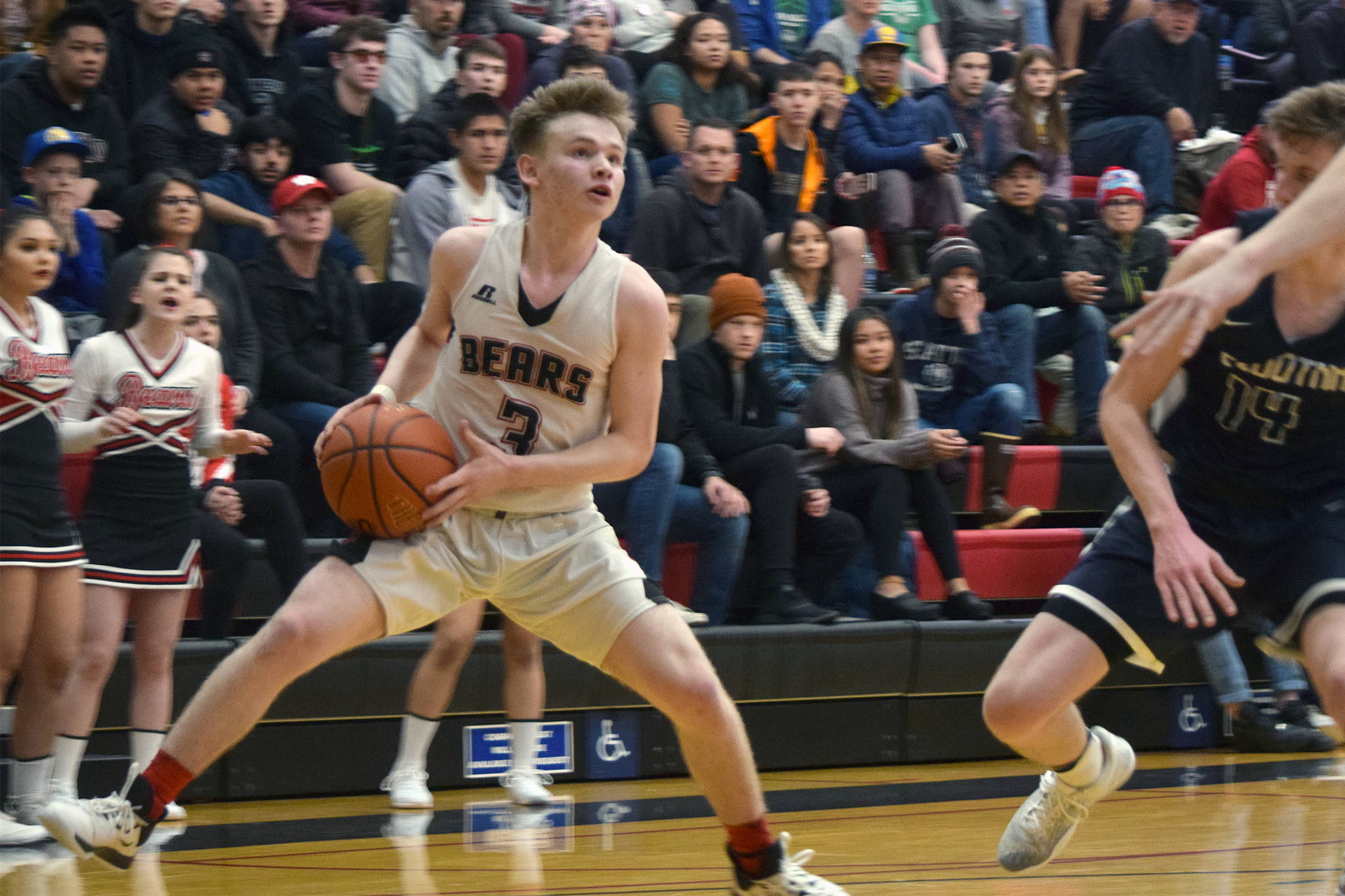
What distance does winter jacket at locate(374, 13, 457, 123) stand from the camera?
26.1ft

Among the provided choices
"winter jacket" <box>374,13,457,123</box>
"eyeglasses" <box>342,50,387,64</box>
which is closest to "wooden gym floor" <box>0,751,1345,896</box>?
"eyeglasses" <box>342,50,387,64</box>

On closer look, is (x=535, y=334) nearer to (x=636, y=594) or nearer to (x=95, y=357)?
(x=636, y=594)

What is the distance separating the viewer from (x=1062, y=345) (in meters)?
7.76

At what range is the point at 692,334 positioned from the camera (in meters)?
6.83

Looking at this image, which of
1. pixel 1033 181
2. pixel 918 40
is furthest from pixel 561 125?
pixel 918 40

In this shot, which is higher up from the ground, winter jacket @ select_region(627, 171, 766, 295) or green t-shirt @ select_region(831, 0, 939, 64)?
green t-shirt @ select_region(831, 0, 939, 64)

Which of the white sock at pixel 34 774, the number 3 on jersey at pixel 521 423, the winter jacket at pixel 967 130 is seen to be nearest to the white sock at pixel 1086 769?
the number 3 on jersey at pixel 521 423

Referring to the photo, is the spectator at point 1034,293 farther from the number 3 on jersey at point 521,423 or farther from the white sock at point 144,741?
the number 3 on jersey at point 521,423

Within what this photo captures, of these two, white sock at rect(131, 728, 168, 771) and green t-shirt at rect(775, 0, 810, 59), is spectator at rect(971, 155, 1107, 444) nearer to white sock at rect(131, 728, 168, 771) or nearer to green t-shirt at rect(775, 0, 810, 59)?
green t-shirt at rect(775, 0, 810, 59)

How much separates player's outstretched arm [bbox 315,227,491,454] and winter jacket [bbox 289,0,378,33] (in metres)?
5.39

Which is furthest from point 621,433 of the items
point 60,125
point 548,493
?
point 60,125

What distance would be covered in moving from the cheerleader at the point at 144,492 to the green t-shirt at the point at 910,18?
5.85 metres

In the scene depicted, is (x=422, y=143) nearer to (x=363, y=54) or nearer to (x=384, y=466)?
(x=363, y=54)

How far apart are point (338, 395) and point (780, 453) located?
1.75 metres
